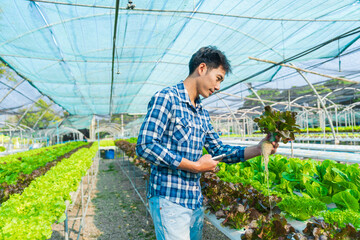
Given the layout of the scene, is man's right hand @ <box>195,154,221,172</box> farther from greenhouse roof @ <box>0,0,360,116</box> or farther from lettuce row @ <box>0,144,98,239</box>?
greenhouse roof @ <box>0,0,360,116</box>

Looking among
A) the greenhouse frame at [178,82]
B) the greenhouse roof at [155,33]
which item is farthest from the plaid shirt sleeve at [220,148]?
the greenhouse roof at [155,33]

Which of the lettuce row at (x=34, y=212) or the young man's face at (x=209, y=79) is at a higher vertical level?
the young man's face at (x=209, y=79)

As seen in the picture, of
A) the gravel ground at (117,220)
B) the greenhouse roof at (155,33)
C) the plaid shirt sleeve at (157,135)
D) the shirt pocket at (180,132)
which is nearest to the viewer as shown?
the plaid shirt sleeve at (157,135)

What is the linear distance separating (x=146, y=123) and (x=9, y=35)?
460 centimetres

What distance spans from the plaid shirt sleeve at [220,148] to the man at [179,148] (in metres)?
0.12

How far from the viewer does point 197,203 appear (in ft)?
4.68

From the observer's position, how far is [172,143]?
1.36m

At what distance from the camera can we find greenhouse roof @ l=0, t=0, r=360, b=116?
157 inches

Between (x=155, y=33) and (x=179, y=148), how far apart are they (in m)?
3.99

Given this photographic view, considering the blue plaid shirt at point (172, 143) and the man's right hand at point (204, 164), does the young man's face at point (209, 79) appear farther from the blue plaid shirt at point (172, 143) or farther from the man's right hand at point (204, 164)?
the man's right hand at point (204, 164)

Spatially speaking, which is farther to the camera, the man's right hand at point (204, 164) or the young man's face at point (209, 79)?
the young man's face at point (209, 79)

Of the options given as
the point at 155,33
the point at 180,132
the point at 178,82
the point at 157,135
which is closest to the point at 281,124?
the point at 180,132

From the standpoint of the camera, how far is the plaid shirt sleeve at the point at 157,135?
3.97 feet

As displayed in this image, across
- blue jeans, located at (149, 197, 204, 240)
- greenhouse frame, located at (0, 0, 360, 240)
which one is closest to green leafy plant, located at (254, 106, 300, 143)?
greenhouse frame, located at (0, 0, 360, 240)
